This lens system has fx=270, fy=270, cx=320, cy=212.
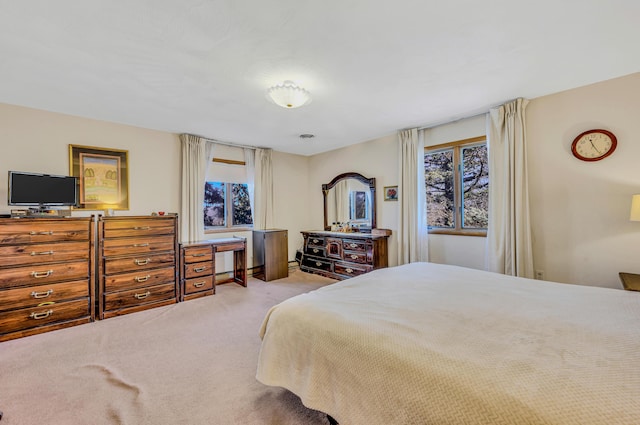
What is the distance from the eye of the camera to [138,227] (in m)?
3.46

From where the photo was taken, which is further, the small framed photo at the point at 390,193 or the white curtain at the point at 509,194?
the small framed photo at the point at 390,193

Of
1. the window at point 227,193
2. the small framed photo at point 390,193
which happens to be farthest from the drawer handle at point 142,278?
the small framed photo at point 390,193

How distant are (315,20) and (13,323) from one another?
394 centimetres

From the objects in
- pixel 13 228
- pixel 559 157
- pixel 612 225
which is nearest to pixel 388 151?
pixel 559 157

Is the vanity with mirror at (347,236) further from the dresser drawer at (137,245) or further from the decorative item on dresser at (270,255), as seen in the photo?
the dresser drawer at (137,245)

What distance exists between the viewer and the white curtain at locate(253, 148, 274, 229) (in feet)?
17.1

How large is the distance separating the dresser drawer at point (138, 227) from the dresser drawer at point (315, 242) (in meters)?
2.49

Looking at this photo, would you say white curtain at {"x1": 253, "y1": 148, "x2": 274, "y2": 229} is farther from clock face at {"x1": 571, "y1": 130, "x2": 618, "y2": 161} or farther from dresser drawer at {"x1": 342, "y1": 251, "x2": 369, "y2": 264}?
clock face at {"x1": 571, "y1": 130, "x2": 618, "y2": 161}

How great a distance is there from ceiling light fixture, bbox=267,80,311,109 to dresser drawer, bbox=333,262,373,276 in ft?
9.23

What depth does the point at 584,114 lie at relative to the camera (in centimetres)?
283

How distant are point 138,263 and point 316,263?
→ 2895mm

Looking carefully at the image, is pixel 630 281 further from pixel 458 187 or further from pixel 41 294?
pixel 41 294

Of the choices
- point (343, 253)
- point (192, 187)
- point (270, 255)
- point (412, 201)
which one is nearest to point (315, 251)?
point (343, 253)

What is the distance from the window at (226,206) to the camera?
4.87 meters
